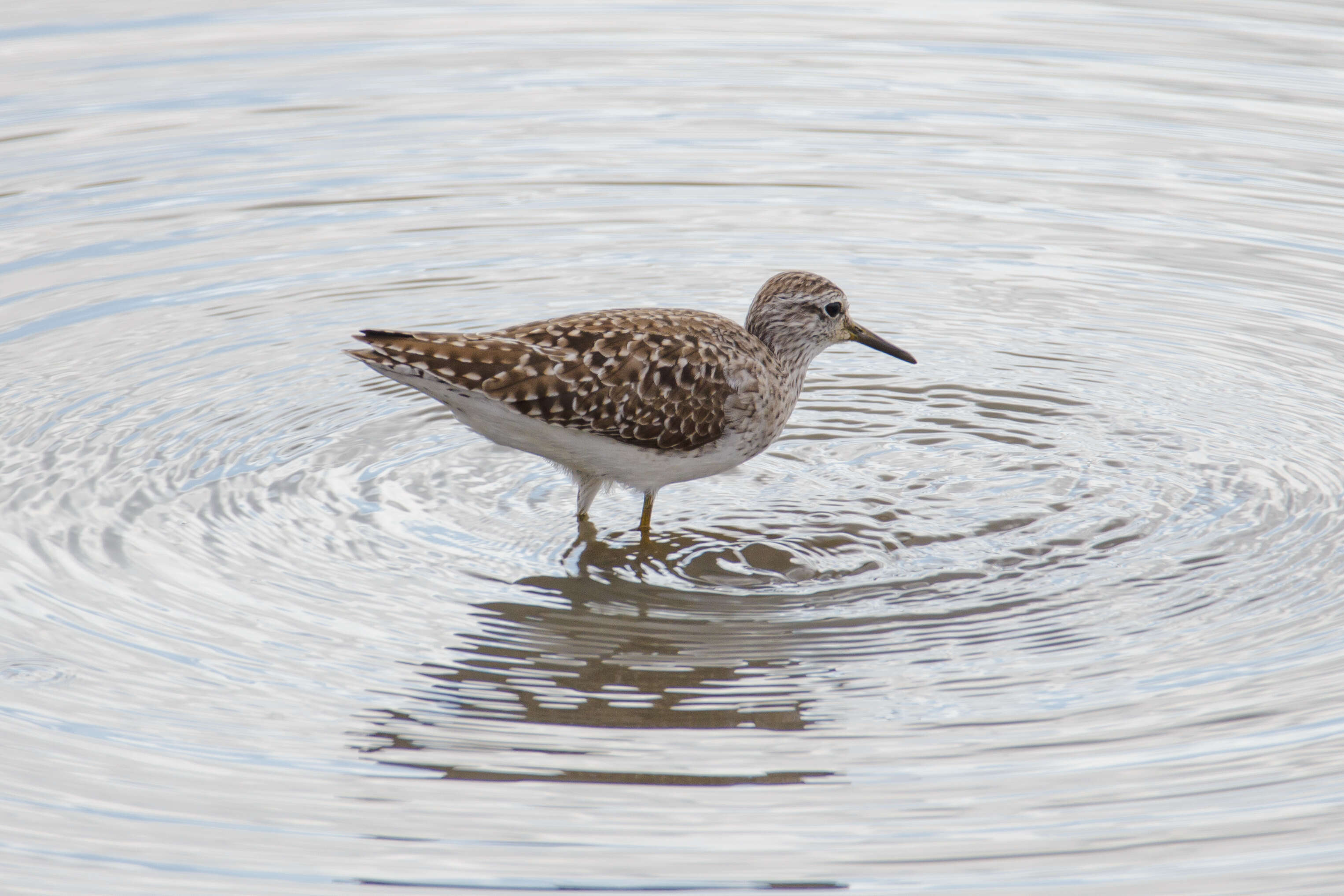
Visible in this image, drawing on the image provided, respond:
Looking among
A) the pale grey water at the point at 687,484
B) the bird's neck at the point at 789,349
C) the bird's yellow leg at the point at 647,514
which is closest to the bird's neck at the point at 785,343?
the bird's neck at the point at 789,349

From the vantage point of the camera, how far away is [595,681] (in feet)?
25.0

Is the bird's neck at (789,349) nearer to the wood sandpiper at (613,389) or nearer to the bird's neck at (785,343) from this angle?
the bird's neck at (785,343)

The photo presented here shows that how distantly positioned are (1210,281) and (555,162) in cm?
575

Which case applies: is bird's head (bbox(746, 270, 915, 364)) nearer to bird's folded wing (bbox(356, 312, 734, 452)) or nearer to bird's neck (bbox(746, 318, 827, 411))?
bird's neck (bbox(746, 318, 827, 411))

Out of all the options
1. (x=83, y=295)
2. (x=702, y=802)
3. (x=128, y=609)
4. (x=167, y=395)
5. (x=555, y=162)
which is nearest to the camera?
(x=702, y=802)

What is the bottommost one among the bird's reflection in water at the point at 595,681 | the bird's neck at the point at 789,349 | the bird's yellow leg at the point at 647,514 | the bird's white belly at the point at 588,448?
the bird's reflection in water at the point at 595,681

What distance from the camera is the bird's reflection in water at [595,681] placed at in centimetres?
691

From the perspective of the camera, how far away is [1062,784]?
21.7 feet

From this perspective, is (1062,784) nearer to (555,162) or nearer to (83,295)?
(83,295)

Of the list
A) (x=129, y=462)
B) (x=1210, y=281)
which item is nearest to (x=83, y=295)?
(x=129, y=462)

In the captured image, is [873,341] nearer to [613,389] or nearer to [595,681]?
[613,389]

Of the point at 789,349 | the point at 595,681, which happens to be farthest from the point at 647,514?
the point at 595,681

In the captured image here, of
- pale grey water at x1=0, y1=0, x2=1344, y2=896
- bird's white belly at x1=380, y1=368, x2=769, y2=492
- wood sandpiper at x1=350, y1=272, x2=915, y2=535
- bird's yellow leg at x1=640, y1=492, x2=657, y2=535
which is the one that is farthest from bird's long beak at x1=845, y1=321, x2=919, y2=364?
bird's yellow leg at x1=640, y1=492, x2=657, y2=535

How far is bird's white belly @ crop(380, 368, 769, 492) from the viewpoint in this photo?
28.1 ft
